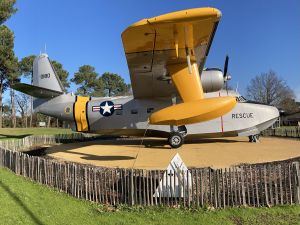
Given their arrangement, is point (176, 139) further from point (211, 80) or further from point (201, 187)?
point (201, 187)

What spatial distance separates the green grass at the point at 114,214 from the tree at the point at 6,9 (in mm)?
31418

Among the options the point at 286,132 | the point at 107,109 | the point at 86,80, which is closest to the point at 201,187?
the point at 107,109

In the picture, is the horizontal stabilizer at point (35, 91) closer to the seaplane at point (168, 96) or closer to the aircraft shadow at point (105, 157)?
the seaplane at point (168, 96)

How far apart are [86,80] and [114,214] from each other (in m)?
91.3

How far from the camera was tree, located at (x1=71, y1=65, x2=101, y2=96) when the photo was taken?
9631 cm

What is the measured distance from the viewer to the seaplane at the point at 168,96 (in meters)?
10.5

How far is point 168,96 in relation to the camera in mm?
21000

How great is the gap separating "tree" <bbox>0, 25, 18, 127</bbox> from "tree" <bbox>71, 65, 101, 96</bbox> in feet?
117

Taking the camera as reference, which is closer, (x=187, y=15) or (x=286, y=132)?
(x=187, y=15)

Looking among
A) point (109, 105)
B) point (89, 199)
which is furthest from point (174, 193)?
point (109, 105)

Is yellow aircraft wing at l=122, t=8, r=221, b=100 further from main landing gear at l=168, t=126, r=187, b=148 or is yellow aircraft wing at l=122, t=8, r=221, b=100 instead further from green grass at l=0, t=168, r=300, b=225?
green grass at l=0, t=168, r=300, b=225

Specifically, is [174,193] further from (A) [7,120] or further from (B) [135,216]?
(A) [7,120]

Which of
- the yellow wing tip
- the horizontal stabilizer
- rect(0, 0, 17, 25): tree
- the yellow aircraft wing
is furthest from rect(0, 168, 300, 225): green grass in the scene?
rect(0, 0, 17, 25): tree

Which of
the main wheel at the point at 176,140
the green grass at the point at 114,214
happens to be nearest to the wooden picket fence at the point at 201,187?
the green grass at the point at 114,214
